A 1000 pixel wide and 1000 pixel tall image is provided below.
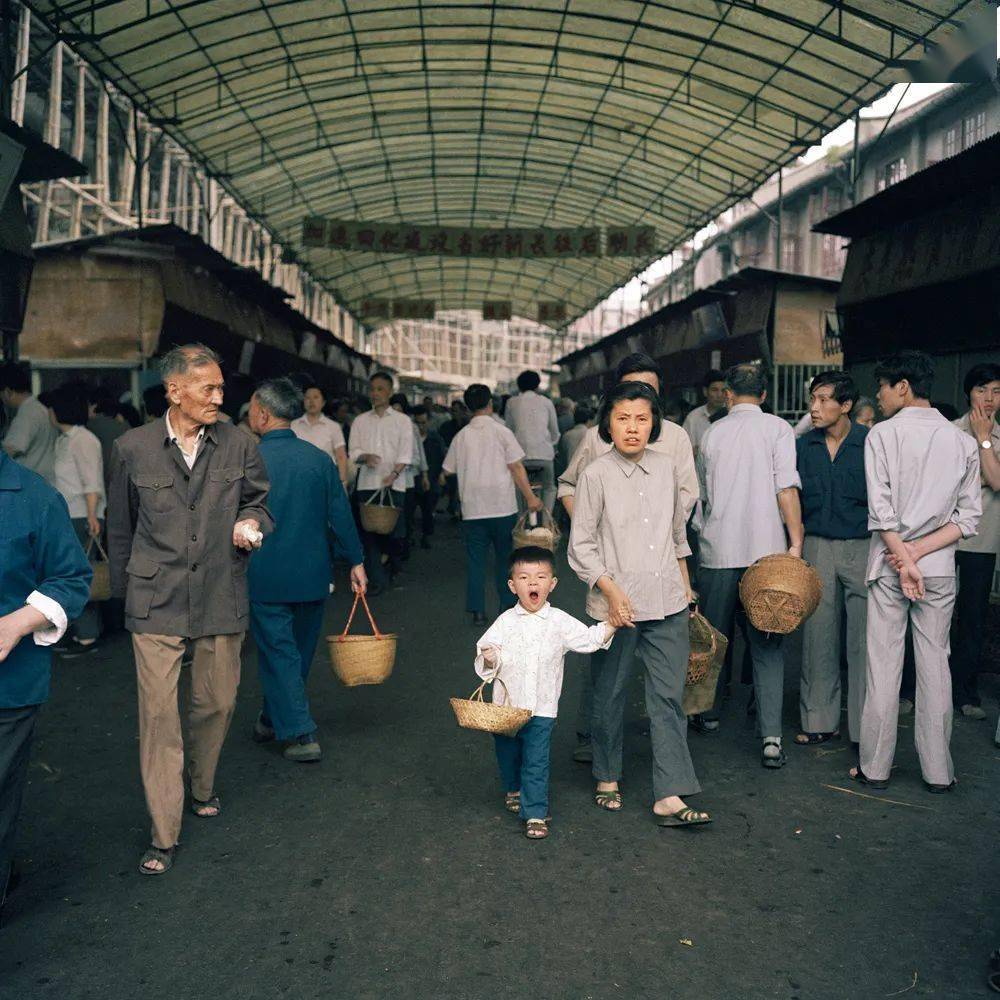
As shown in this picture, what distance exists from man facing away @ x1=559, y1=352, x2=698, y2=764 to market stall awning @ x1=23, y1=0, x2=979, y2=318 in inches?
362

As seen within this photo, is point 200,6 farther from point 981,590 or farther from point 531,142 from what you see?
point 981,590

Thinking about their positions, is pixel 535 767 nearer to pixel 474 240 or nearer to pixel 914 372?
pixel 914 372

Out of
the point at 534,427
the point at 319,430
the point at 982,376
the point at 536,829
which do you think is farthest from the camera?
the point at 534,427

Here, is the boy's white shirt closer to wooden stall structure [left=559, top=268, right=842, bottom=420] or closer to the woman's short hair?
the woman's short hair

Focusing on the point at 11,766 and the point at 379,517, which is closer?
the point at 11,766

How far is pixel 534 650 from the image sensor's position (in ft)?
14.2

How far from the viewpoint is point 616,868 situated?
3990mm

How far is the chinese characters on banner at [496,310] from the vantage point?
33.5m

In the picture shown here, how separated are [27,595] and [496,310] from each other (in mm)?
31099

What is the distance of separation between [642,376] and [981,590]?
262 centimetres

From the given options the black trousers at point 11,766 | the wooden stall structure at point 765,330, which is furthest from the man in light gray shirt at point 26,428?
the wooden stall structure at point 765,330

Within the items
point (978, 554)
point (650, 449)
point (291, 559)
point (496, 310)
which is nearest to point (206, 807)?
point (291, 559)

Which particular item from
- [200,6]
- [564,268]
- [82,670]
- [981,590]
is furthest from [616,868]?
[564,268]

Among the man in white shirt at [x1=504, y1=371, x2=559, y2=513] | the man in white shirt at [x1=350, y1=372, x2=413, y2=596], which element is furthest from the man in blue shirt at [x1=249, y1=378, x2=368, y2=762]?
the man in white shirt at [x1=504, y1=371, x2=559, y2=513]
